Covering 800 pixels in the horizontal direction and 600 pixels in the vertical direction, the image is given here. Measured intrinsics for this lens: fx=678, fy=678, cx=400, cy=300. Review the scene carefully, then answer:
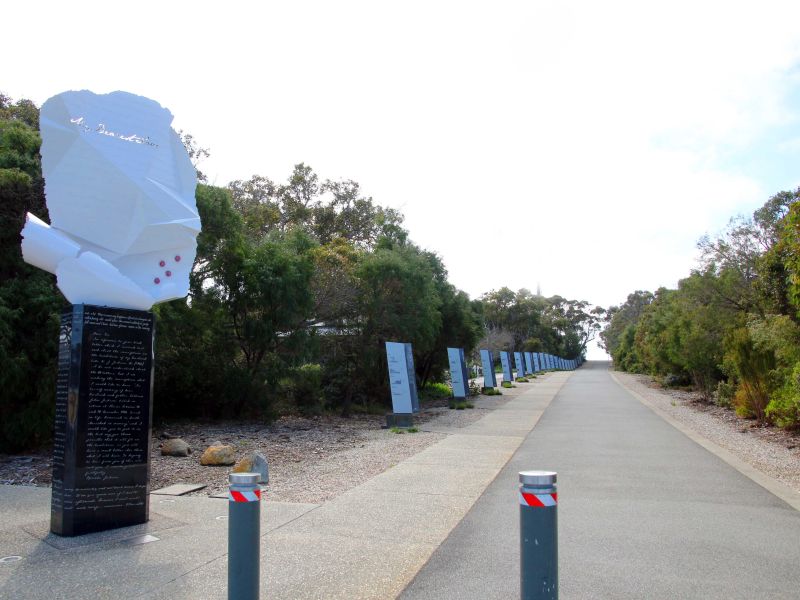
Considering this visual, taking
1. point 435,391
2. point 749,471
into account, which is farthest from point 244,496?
point 435,391

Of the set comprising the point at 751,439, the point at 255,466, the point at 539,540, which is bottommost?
the point at 751,439

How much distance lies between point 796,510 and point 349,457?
22.9 feet

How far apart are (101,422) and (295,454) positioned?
6.41 metres

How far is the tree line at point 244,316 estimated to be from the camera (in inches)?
445

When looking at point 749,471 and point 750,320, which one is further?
point 750,320

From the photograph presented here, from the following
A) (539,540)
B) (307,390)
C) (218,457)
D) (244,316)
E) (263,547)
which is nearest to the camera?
(539,540)

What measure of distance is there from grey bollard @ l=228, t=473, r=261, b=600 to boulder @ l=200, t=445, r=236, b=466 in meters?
7.34

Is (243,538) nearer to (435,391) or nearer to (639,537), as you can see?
(639,537)

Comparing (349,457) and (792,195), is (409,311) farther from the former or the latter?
(792,195)

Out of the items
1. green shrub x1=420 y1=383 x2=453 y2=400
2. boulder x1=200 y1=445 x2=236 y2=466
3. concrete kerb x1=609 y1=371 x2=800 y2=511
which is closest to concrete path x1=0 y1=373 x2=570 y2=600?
boulder x1=200 y1=445 x2=236 y2=466

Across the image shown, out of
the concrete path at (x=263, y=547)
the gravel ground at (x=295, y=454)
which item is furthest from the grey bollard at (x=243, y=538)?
the gravel ground at (x=295, y=454)

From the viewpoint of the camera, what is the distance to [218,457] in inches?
438

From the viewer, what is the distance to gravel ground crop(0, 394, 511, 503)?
9492 mm

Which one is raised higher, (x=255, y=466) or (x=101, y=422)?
Answer: (x=101, y=422)
